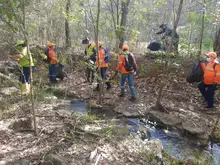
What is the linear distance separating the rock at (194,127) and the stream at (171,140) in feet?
0.88

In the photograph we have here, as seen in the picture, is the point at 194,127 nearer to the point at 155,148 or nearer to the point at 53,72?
the point at 155,148

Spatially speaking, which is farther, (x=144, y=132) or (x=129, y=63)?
(x=129, y=63)

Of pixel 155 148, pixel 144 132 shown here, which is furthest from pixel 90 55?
pixel 155 148

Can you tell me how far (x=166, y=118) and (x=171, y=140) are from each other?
87cm

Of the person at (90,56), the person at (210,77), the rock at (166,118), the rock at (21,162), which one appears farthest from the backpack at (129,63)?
the rock at (21,162)

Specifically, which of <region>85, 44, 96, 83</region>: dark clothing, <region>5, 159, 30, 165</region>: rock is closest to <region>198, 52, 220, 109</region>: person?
<region>85, 44, 96, 83</region>: dark clothing

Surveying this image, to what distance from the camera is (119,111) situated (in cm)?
720

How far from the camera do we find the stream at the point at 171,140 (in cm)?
511

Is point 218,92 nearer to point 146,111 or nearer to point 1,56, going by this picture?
point 146,111

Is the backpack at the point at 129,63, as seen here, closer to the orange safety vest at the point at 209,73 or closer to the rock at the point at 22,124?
the orange safety vest at the point at 209,73

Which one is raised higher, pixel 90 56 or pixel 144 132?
pixel 90 56

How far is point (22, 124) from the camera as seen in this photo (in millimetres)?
4965

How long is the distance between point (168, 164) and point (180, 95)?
4719mm

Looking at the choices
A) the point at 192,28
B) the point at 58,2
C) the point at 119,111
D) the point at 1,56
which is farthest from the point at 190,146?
the point at 1,56
